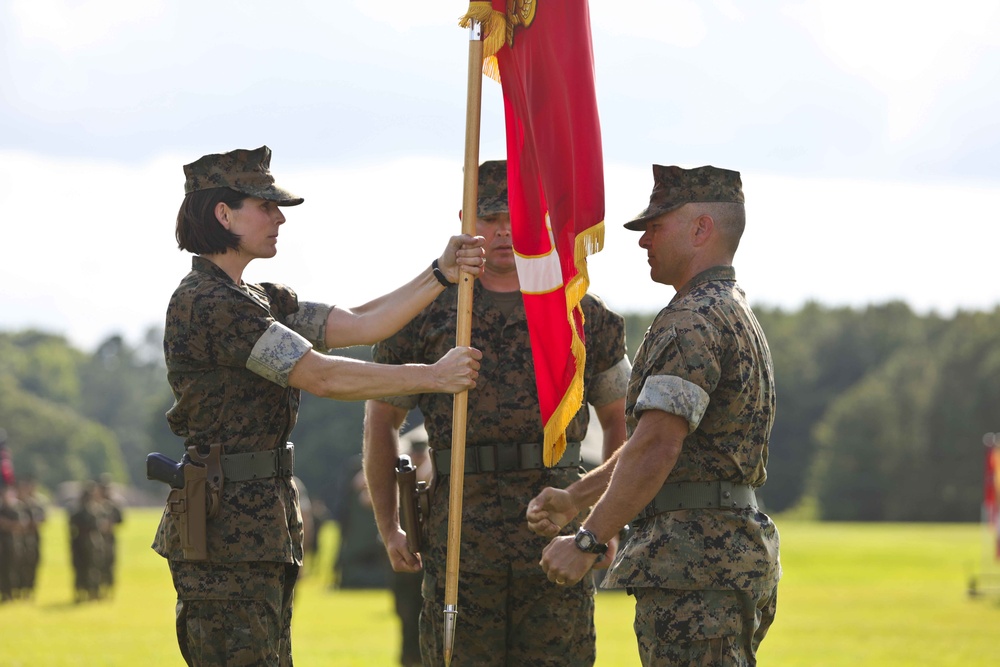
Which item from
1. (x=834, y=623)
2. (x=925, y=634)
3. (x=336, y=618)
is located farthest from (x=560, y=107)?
(x=336, y=618)

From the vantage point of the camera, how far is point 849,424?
306ft

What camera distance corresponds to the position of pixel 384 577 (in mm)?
30875

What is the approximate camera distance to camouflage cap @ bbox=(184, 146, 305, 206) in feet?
18.6

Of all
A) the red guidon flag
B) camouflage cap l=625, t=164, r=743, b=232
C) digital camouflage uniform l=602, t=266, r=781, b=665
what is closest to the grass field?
the red guidon flag

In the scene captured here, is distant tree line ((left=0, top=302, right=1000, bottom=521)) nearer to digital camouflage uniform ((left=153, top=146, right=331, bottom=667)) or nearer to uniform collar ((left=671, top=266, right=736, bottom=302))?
digital camouflage uniform ((left=153, top=146, right=331, bottom=667))

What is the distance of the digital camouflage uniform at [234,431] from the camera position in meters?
5.42

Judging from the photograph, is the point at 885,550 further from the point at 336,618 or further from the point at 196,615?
the point at 196,615

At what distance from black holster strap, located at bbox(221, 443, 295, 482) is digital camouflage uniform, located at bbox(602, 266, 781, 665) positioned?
1.46 meters

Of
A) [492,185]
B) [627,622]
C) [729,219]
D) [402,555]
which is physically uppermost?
[492,185]

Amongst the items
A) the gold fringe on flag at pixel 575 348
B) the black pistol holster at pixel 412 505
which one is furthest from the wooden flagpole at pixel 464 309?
the black pistol holster at pixel 412 505

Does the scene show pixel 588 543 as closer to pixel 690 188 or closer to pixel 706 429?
pixel 706 429

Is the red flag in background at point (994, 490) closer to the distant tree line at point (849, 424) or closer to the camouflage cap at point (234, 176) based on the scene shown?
the camouflage cap at point (234, 176)

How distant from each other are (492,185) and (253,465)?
1851 millimetres

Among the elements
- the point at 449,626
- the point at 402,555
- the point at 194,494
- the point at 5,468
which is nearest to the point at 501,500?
the point at 402,555
